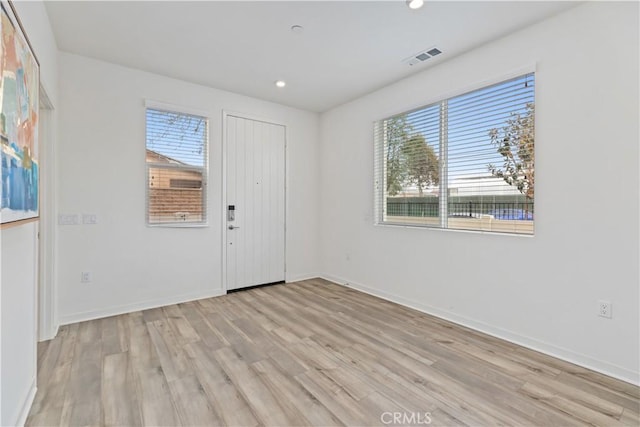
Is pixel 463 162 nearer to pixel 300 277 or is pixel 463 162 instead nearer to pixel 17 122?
pixel 300 277

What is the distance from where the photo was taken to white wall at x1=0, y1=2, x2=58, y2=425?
58.6 inches

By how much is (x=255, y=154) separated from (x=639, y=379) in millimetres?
4541

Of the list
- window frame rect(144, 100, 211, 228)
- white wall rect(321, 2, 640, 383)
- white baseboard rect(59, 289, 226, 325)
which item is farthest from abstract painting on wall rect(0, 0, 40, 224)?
white wall rect(321, 2, 640, 383)

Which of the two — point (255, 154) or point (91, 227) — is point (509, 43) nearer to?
point (255, 154)

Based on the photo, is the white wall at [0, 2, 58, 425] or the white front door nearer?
the white wall at [0, 2, 58, 425]

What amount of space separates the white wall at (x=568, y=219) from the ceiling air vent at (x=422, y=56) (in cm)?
25

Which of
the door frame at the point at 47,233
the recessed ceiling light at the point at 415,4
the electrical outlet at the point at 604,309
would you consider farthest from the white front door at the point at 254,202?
the electrical outlet at the point at 604,309

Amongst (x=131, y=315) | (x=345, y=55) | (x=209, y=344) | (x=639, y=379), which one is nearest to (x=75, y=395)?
(x=209, y=344)

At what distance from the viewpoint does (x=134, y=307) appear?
11.6ft

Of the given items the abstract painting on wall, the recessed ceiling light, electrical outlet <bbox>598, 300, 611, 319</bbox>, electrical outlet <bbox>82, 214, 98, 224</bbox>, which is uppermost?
the recessed ceiling light

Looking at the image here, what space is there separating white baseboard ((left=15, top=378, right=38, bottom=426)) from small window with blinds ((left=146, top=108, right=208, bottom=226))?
78.8 inches

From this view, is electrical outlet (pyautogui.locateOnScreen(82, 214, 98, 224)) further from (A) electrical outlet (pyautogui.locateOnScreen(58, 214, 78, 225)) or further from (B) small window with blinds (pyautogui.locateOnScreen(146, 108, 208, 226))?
(B) small window with blinds (pyautogui.locateOnScreen(146, 108, 208, 226))

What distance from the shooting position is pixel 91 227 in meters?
3.29

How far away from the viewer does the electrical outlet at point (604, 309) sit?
225 cm
